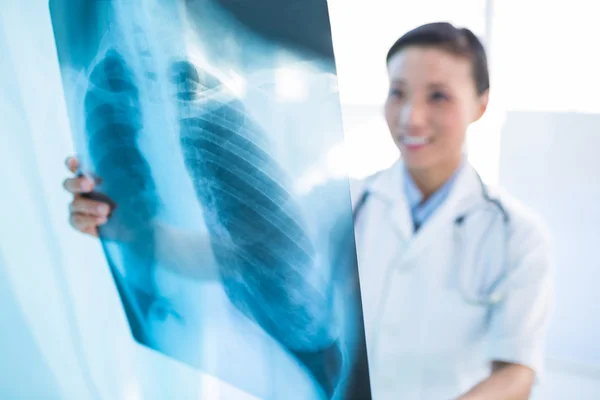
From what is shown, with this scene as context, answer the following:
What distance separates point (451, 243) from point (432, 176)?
85 millimetres

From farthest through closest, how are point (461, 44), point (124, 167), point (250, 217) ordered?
point (124, 167)
point (250, 217)
point (461, 44)

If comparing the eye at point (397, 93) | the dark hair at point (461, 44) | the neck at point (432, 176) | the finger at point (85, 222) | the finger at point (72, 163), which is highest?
the dark hair at point (461, 44)

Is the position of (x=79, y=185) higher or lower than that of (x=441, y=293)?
higher

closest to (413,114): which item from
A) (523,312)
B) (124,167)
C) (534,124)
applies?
(534,124)

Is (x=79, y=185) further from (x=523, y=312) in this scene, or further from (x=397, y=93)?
(x=523, y=312)

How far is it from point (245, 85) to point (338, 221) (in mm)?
231

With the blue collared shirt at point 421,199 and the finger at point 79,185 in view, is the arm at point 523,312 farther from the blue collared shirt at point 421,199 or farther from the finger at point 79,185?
the finger at point 79,185

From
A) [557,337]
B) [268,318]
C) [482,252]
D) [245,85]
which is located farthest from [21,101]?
[557,337]

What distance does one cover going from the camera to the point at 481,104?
0.70 metres

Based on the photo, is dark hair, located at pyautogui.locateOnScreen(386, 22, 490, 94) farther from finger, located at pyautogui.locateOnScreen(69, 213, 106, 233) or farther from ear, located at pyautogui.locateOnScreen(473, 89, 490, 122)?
finger, located at pyautogui.locateOnScreen(69, 213, 106, 233)

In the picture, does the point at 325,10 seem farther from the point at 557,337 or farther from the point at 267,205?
the point at 557,337

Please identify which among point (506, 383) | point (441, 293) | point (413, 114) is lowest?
point (506, 383)

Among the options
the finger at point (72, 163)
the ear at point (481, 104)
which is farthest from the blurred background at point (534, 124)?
the finger at point (72, 163)

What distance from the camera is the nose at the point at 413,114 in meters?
0.70
